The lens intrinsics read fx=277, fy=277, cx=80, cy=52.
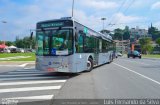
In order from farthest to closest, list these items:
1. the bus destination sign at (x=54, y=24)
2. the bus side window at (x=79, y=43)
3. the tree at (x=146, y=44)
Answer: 1. the tree at (x=146, y=44)
2. the bus side window at (x=79, y=43)
3. the bus destination sign at (x=54, y=24)

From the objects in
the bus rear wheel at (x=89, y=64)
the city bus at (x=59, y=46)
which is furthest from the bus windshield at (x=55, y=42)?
the bus rear wheel at (x=89, y=64)

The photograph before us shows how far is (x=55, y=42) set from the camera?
15.1 metres

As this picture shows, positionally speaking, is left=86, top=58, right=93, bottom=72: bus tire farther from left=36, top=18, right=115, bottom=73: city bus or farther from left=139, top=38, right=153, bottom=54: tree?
left=139, top=38, right=153, bottom=54: tree

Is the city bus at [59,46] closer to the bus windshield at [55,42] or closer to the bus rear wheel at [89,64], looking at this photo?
the bus windshield at [55,42]

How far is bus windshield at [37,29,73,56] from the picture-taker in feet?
48.7

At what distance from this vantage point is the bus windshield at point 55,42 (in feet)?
48.7

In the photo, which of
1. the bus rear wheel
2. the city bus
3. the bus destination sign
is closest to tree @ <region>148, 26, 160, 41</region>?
the bus rear wheel

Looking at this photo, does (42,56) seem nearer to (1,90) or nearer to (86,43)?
(86,43)

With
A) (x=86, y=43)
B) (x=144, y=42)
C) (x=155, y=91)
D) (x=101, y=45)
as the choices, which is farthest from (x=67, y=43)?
(x=144, y=42)

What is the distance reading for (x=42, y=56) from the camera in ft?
50.0

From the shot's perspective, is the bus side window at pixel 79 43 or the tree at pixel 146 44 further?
the tree at pixel 146 44

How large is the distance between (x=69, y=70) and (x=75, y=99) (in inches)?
243

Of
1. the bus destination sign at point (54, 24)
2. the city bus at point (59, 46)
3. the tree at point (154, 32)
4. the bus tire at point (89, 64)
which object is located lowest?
the bus tire at point (89, 64)

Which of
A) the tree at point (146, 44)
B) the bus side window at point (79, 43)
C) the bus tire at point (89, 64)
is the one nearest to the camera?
the bus side window at point (79, 43)
